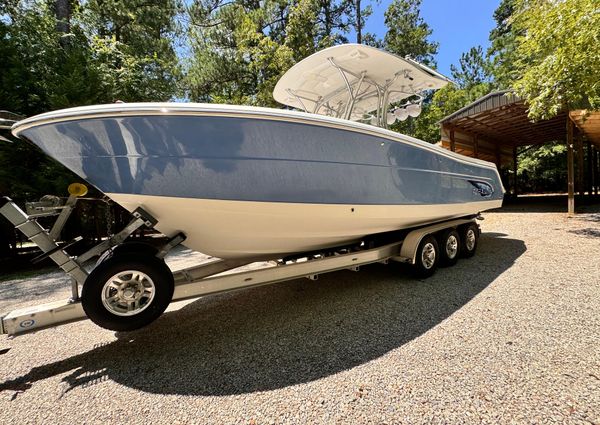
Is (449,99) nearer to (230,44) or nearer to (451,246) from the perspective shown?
(230,44)

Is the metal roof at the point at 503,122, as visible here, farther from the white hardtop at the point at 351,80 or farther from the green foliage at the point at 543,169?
the green foliage at the point at 543,169

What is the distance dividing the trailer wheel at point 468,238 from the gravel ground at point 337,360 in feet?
3.81

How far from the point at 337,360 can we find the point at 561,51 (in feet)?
22.5

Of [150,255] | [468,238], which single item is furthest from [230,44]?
[150,255]

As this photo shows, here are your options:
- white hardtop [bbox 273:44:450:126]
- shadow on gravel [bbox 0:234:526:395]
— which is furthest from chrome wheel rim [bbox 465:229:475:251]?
white hardtop [bbox 273:44:450:126]

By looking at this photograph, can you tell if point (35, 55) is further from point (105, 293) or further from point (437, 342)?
point (437, 342)

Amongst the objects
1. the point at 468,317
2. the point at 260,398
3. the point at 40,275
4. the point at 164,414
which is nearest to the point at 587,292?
the point at 468,317

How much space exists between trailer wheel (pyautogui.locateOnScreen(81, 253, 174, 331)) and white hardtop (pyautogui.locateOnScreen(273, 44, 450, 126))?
9.27 feet

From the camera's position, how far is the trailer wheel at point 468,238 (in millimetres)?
4449

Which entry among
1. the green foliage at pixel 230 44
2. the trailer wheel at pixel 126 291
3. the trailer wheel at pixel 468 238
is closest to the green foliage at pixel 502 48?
the green foliage at pixel 230 44

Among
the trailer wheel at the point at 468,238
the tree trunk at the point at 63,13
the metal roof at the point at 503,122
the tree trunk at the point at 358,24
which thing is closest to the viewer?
the trailer wheel at the point at 468,238

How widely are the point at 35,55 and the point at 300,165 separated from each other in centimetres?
799

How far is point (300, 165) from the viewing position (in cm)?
245

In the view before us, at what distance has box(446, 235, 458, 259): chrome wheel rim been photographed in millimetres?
4058
